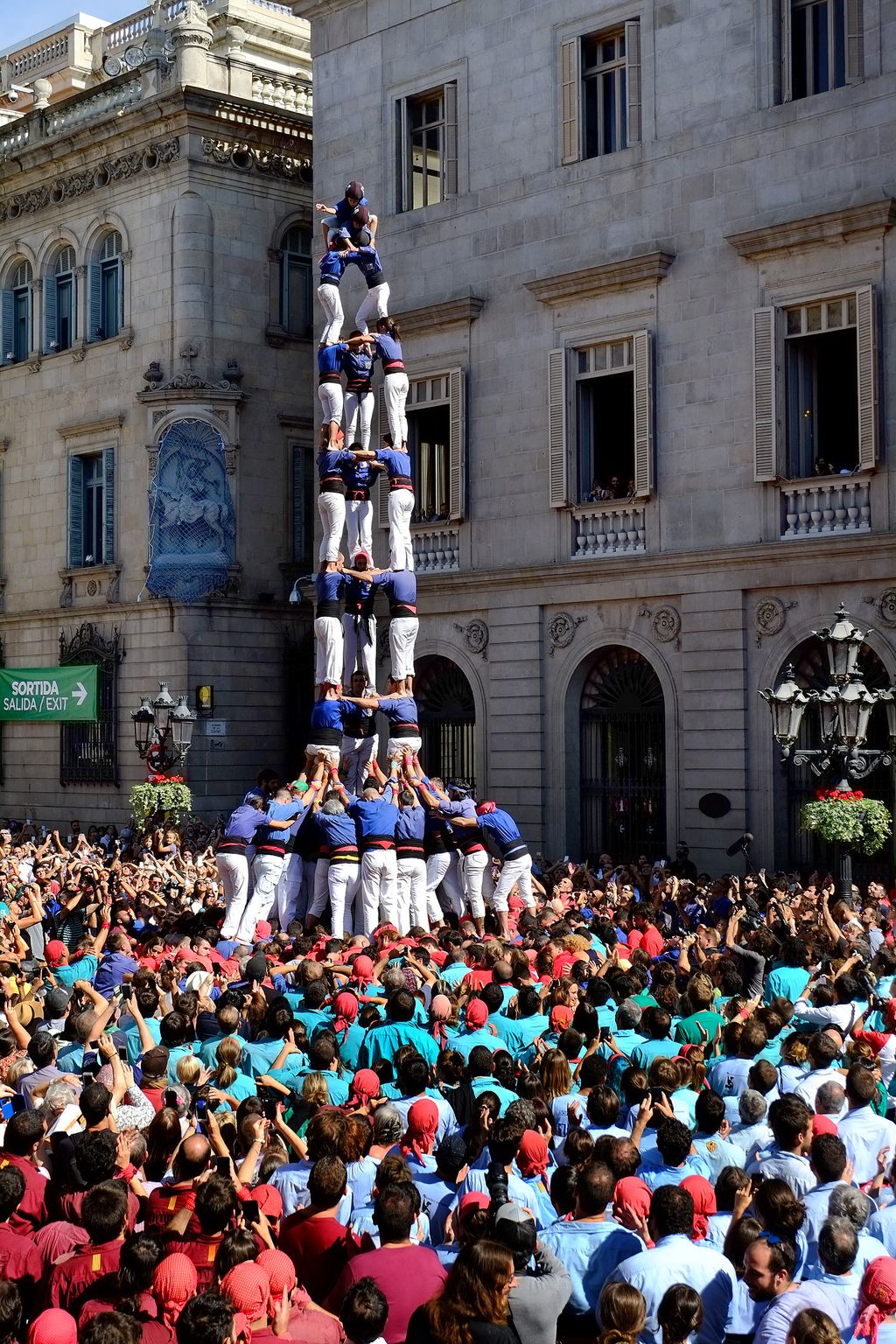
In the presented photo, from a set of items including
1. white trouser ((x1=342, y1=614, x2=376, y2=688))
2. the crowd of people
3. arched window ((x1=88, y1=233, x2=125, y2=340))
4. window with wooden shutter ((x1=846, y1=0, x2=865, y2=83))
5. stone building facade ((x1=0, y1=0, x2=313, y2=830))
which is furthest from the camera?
arched window ((x1=88, y1=233, x2=125, y2=340))

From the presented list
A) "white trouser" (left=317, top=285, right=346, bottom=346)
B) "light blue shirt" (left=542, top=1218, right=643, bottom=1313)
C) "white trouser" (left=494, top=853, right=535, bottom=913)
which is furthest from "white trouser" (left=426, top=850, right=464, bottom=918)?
"light blue shirt" (left=542, top=1218, right=643, bottom=1313)

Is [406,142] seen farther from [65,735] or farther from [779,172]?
[65,735]

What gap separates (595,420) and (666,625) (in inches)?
156

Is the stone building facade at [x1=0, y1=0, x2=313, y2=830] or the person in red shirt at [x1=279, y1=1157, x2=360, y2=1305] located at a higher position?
the stone building facade at [x1=0, y1=0, x2=313, y2=830]

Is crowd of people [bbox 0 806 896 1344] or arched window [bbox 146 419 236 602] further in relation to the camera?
arched window [bbox 146 419 236 602]

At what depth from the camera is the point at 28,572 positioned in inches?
1453

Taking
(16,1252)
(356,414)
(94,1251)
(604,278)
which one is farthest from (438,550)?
(94,1251)

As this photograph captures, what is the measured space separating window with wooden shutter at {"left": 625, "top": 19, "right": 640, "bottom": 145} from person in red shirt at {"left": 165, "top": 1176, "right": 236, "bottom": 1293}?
2173 centimetres

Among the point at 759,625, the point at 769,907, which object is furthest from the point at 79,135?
the point at 769,907

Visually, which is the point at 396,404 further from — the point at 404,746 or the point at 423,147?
the point at 423,147

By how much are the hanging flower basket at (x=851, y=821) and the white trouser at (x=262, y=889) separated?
6082mm

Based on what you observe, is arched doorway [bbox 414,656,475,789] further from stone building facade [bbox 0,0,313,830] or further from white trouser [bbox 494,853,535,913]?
white trouser [bbox 494,853,535,913]

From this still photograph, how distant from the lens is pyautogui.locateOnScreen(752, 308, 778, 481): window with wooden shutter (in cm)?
2356

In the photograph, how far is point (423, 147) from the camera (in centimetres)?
2902
